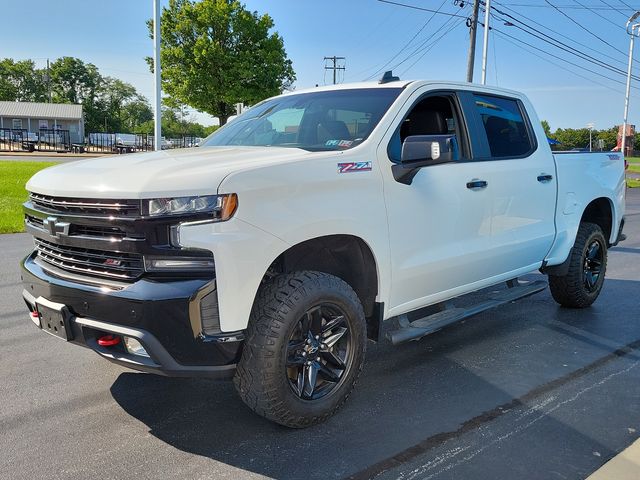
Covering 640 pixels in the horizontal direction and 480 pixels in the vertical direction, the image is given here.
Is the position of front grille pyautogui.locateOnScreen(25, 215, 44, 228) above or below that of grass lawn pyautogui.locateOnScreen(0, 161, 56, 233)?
above

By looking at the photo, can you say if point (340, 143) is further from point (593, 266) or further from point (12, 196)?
point (12, 196)

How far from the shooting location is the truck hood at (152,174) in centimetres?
281

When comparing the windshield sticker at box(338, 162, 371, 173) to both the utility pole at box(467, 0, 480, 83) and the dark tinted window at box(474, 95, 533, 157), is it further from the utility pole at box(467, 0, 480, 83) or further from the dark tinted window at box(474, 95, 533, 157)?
the utility pole at box(467, 0, 480, 83)

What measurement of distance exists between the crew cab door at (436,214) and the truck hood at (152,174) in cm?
69

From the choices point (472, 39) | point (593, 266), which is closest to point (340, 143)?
point (593, 266)

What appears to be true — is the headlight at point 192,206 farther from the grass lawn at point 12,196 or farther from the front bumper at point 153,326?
the grass lawn at point 12,196

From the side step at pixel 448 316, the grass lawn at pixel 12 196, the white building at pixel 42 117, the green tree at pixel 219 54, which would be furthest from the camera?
the white building at pixel 42 117

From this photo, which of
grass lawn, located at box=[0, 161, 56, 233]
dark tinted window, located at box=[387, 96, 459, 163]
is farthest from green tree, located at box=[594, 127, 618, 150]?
dark tinted window, located at box=[387, 96, 459, 163]

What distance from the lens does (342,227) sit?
10.9ft

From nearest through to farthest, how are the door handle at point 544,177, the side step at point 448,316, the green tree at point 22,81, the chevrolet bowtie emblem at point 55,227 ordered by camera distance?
the chevrolet bowtie emblem at point 55,227, the side step at point 448,316, the door handle at point 544,177, the green tree at point 22,81

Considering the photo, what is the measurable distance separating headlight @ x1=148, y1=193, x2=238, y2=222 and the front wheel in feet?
1.82

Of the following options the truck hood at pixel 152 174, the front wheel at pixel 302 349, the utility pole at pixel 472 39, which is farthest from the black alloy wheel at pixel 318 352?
the utility pole at pixel 472 39

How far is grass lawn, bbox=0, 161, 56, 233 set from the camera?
10.8m

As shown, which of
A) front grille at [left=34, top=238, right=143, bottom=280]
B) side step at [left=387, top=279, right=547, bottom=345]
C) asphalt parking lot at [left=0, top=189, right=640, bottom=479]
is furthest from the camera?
side step at [left=387, top=279, right=547, bottom=345]
